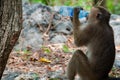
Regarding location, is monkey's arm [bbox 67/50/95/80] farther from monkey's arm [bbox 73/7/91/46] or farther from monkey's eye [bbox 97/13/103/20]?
monkey's eye [bbox 97/13/103/20]

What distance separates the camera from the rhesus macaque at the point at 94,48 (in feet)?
22.9

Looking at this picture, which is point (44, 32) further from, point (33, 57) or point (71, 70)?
point (71, 70)

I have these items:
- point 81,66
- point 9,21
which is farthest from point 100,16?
point 9,21

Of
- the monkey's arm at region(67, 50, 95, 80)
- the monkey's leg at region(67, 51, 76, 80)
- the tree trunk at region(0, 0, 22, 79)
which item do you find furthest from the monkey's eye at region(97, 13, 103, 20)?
the tree trunk at region(0, 0, 22, 79)

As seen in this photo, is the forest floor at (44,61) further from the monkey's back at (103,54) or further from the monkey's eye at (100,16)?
the monkey's eye at (100,16)

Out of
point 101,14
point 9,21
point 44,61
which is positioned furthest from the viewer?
point 44,61

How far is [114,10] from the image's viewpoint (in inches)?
789

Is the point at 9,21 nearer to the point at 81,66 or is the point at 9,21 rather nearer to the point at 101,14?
the point at 81,66

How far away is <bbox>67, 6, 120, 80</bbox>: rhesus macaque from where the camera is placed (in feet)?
22.9

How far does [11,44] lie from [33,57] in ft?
9.49

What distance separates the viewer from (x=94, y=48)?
715 cm

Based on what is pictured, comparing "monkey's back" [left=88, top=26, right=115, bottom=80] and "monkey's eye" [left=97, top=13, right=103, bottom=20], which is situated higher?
"monkey's eye" [left=97, top=13, right=103, bottom=20]

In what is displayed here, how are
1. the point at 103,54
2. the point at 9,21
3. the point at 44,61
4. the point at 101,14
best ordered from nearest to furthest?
the point at 9,21, the point at 103,54, the point at 101,14, the point at 44,61

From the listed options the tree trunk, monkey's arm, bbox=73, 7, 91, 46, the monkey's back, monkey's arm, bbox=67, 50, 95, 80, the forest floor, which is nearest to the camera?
the tree trunk
